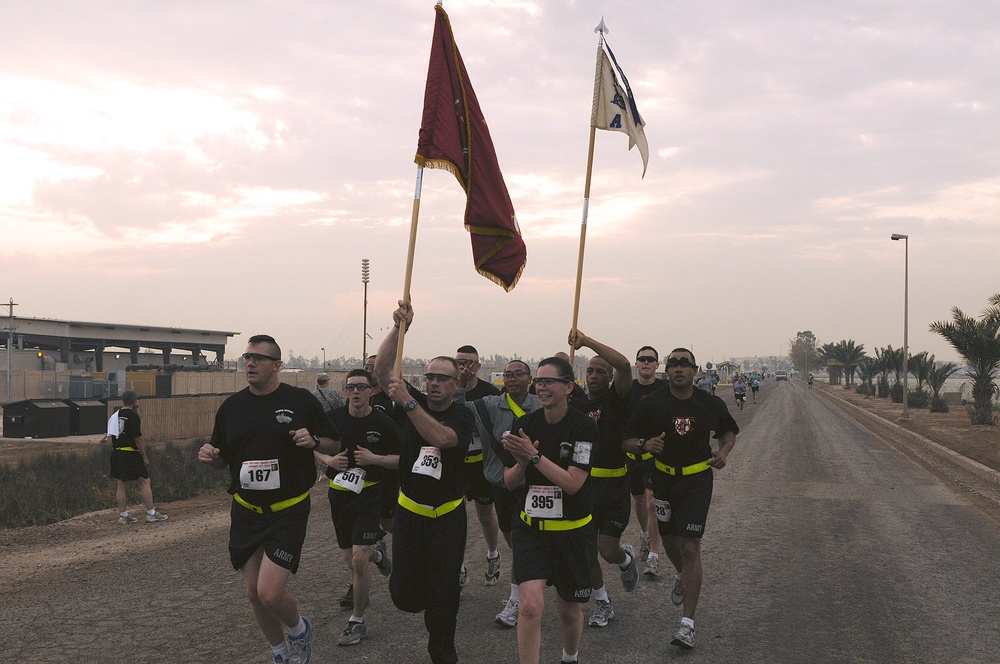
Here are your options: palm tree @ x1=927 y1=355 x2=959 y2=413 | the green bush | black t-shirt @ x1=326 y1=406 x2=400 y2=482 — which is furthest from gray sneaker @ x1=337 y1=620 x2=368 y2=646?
palm tree @ x1=927 y1=355 x2=959 y2=413

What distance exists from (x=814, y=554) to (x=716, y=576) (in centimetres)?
156

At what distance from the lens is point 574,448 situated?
4.65 metres

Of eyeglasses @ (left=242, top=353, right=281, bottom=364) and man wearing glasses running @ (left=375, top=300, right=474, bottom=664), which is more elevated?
eyeglasses @ (left=242, top=353, right=281, bottom=364)

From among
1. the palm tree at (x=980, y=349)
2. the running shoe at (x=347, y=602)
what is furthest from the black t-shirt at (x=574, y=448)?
the palm tree at (x=980, y=349)

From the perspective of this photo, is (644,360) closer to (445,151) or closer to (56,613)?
(445,151)

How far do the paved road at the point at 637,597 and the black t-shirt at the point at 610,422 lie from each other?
1235mm

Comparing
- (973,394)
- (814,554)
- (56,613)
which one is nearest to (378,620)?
(56,613)

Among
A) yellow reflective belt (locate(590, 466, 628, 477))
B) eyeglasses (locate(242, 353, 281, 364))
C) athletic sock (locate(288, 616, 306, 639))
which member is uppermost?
eyeglasses (locate(242, 353, 281, 364))

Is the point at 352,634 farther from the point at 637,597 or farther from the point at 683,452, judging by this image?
the point at 683,452

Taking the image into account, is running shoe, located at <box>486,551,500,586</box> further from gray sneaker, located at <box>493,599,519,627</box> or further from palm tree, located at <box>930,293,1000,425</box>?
palm tree, located at <box>930,293,1000,425</box>

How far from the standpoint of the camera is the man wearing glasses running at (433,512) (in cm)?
473

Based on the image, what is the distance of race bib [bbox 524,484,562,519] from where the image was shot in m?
4.68

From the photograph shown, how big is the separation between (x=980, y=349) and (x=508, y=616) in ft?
96.7

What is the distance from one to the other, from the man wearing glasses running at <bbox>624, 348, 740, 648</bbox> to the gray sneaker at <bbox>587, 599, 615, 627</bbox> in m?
0.59
